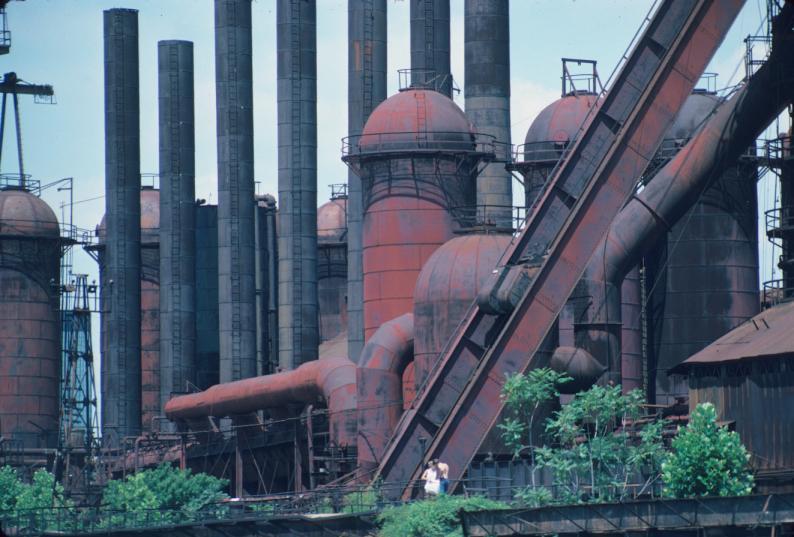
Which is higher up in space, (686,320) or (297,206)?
(297,206)

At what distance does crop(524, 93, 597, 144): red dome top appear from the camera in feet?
186

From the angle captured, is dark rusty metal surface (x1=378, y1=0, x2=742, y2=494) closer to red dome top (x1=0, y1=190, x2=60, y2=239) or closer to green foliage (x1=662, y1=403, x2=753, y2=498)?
green foliage (x1=662, y1=403, x2=753, y2=498)

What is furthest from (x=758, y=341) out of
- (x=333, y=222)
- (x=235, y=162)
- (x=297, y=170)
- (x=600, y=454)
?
(x=333, y=222)

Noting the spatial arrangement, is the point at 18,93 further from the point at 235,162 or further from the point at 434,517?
the point at 434,517

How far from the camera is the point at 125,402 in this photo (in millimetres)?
68938

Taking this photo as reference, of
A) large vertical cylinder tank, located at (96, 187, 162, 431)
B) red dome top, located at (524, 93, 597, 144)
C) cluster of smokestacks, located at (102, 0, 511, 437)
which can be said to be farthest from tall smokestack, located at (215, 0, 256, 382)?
red dome top, located at (524, 93, 597, 144)

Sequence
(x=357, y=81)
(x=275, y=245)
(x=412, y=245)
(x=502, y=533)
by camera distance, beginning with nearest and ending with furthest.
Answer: (x=502, y=533) → (x=412, y=245) → (x=357, y=81) → (x=275, y=245)

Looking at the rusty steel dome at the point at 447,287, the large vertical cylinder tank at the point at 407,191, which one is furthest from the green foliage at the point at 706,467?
the large vertical cylinder tank at the point at 407,191

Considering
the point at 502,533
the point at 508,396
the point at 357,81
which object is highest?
the point at 357,81

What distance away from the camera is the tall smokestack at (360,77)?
2554 inches

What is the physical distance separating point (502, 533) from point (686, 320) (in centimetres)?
2061

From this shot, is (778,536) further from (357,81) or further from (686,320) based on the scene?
(357,81)

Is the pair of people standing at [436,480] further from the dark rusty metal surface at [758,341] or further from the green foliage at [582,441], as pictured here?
the dark rusty metal surface at [758,341]

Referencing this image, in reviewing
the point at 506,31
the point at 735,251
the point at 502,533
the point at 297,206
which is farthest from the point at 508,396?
the point at 297,206
